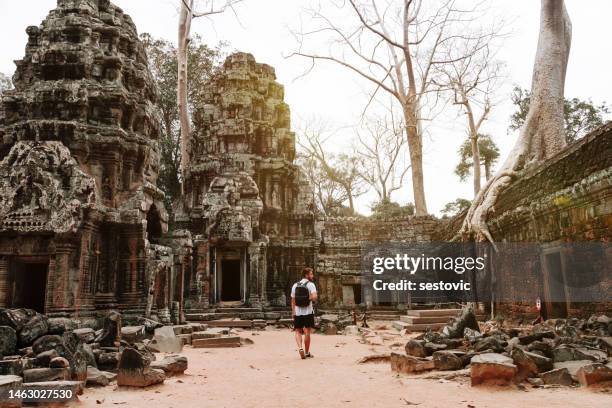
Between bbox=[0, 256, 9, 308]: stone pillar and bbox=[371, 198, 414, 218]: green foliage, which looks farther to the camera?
bbox=[371, 198, 414, 218]: green foliage

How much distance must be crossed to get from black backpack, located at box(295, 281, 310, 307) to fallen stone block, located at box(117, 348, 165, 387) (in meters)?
2.83

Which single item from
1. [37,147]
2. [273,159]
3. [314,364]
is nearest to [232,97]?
[273,159]

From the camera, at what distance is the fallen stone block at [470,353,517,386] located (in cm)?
462

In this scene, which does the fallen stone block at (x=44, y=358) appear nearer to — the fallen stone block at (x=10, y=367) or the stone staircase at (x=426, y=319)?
the fallen stone block at (x=10, y=367)

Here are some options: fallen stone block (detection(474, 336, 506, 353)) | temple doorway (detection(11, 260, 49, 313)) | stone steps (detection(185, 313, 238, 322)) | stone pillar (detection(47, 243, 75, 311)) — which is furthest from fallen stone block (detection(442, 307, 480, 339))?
stone steps (detection(185, 313, 238, 322))

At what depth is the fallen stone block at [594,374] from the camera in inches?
170

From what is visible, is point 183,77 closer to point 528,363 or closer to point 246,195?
point 246,195

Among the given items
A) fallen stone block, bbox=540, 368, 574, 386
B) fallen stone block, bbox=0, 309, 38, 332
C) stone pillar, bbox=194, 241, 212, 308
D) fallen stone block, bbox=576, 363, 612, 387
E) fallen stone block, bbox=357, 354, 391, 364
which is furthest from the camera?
stone pillar, bbox=194, 241, 212, 308

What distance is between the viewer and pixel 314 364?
691 cm

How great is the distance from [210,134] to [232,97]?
5.93 feet

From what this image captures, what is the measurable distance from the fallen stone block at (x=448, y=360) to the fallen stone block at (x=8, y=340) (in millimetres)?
5326

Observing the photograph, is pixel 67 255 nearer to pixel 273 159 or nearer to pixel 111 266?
pixel 111 266

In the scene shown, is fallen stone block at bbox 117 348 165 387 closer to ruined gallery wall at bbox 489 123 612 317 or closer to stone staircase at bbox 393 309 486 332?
ruined gallery wall at bbox 489 123 612 317

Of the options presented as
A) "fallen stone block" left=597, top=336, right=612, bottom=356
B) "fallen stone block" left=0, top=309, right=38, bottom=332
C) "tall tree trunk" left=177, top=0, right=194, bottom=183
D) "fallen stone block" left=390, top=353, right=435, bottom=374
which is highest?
"tall tree trunk" left=177, top=0, right=194, bottom=183
